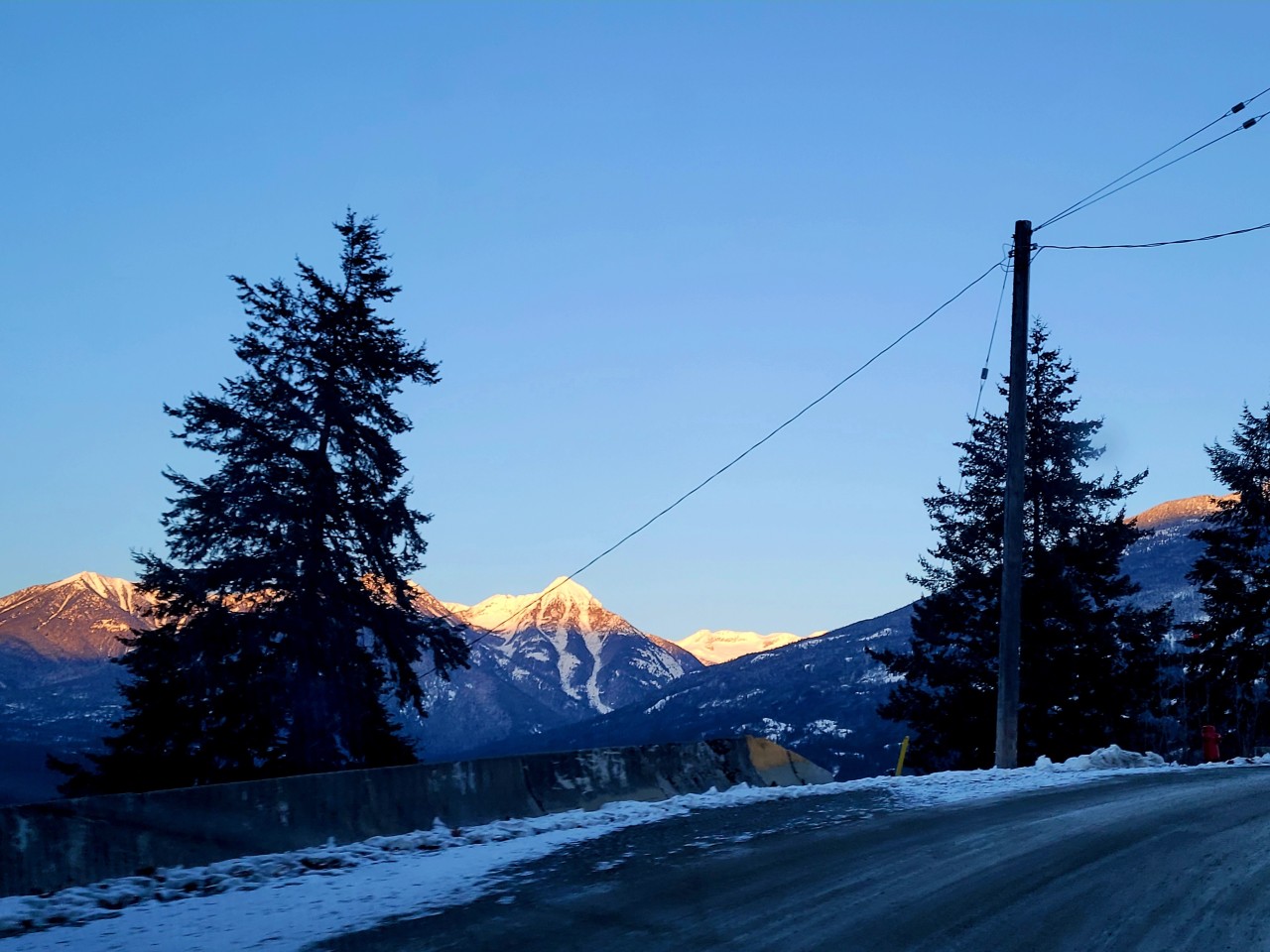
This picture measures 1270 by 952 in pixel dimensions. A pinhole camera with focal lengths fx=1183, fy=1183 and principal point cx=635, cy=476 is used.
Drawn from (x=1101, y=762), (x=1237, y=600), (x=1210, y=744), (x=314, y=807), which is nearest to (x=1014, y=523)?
(x=1101, y=762)

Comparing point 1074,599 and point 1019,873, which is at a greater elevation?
point 1074,599

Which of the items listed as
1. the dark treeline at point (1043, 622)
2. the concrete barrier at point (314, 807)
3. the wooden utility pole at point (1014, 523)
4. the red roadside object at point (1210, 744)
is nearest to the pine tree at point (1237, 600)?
the dark treeline at point (1043, 622)

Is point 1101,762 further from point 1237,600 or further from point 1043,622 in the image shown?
point 1237,600

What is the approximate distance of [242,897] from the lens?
6.71 m

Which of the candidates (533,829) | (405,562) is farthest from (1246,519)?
(533,829)

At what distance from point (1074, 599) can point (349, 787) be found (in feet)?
95.3

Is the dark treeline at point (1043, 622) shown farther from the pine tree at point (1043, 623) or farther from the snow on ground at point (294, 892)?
the snow on ground at point (294, 892)

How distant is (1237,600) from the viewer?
43281mm

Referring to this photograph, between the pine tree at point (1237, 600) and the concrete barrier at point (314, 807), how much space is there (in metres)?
36.7

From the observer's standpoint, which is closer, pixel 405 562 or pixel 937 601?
pixel 405 562

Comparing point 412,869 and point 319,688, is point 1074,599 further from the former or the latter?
point 412,869

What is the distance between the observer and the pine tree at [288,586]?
83.7 feet

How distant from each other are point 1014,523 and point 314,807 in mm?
12452

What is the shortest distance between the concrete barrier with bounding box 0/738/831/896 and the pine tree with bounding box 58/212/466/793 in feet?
48.4
